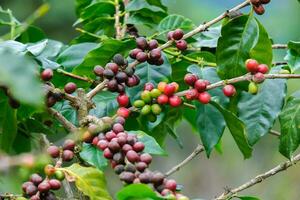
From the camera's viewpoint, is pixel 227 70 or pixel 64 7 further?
pixel 64 7

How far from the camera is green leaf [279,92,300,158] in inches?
39.9

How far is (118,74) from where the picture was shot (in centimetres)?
94

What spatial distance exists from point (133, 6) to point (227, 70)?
0.31 m

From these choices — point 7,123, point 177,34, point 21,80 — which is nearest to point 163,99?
point 177,34

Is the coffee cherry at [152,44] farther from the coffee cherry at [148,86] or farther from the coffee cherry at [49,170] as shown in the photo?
the coffee cherry at [49,170]

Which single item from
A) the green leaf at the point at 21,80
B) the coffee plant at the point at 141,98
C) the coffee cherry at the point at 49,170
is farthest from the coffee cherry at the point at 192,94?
the green leaf at the point at 21,80

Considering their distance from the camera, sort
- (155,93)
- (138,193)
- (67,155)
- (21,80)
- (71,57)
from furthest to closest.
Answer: (71,57) → (155,93) → (67,155) → (138,193) → (21,80)

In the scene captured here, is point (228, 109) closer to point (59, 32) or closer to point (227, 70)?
point (227, 70)

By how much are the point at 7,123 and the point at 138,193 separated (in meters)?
0.30

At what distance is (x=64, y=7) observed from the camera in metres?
6.62

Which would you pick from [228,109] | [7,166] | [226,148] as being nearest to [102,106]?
[228,109]

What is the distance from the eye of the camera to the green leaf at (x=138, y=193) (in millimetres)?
701

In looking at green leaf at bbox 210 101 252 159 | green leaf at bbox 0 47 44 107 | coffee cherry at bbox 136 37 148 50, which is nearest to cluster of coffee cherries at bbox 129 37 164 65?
coffee cherry at bbox 136 37 148 50

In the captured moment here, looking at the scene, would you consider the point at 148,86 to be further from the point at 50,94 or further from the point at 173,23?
the point at 173,23
